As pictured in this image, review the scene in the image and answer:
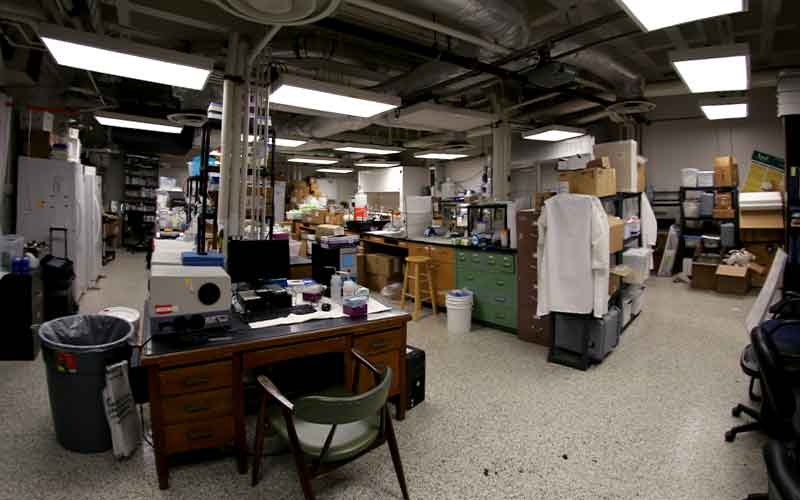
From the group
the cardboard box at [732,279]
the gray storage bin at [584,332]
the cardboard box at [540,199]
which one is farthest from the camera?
the cardboard box at [732,279]

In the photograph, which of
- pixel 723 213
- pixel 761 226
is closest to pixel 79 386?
pixel 761 226

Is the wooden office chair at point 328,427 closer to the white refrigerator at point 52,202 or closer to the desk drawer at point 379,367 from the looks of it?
the desk drawer at point 379,367

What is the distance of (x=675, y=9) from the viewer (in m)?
2.53

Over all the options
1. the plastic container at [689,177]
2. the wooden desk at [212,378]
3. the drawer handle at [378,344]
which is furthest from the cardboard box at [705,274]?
the wooden desk at [212,378]

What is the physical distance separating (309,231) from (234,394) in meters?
7.21

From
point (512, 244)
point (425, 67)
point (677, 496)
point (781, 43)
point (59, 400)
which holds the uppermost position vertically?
point (781, 43)

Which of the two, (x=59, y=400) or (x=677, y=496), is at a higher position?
(x=59, y=400)

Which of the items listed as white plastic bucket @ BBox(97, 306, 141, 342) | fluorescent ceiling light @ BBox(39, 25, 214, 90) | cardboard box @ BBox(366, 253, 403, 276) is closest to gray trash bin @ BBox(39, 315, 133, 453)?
white plastic bucket @ BBox(97, 306, 141, 342)

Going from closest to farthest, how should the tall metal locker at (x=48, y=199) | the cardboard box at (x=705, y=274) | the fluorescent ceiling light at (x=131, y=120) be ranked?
the tall metal locker at (x=48, y=199), the fluorescent ceiling light at (x=131, y=120), the cardboard box at (x=705, y=274)

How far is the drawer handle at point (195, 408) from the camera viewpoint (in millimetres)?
2084

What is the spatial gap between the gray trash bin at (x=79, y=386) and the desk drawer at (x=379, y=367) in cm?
139

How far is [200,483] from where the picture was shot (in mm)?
2184

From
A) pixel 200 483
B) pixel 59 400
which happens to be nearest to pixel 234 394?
pixel 200 483

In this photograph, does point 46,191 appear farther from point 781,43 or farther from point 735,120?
point 735,120
